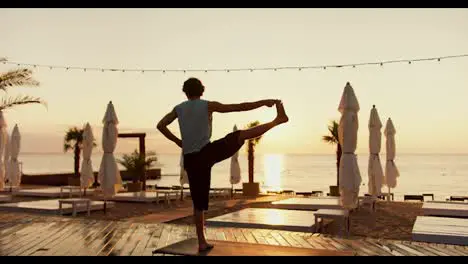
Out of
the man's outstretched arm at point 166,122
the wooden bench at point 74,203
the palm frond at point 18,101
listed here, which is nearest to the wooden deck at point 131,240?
the man's outstretched arm at point 166,122

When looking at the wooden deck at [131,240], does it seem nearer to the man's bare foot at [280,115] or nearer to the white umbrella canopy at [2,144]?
the man's bare foot at [280,115]

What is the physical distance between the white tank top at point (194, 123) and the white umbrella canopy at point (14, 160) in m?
15.5

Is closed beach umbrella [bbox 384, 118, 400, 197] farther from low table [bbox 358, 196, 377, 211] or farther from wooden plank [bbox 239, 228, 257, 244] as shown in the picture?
wooden plank [bbox 239, 228, 257, 244]

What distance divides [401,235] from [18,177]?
48.4 feet

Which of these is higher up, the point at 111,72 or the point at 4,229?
the point at 111,72

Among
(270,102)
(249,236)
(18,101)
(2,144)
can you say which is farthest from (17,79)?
(270,102)

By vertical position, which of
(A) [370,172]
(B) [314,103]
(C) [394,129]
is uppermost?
(B) [314,103]

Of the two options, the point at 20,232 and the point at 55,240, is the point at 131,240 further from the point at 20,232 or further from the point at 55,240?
the point at 20,232

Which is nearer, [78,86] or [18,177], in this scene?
[78,86]

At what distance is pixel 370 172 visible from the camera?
13789mm
